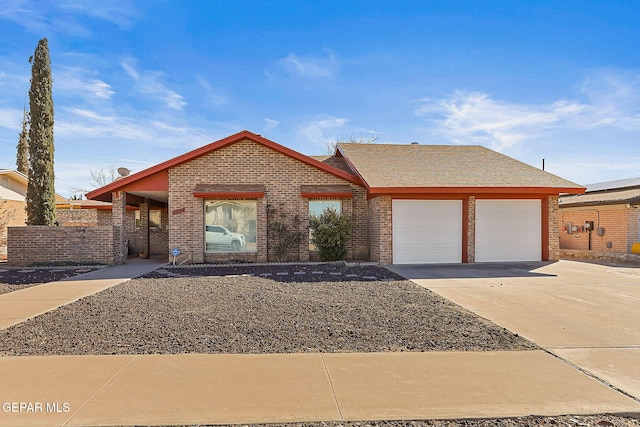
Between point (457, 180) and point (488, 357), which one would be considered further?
point (457, 180)

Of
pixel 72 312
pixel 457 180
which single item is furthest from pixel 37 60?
pixel 457 180

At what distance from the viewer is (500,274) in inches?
425

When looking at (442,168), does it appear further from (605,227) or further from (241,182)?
(605,227)

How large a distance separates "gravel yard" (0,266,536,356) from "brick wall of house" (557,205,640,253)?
480 inches

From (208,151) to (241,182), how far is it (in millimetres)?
1556

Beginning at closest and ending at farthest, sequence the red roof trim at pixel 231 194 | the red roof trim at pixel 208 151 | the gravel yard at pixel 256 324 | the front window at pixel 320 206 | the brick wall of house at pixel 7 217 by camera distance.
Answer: the gravel yard at pixel 256 324
the red roof trim at pixel 231 194
the red roof trim at pixel 208 151
the front window at pixel 320 206
the brick wall of house at pixel 7 217

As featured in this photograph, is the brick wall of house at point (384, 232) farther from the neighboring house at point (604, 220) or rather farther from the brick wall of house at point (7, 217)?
the brick wall of house at point (7, 217)

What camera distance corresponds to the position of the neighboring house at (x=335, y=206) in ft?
43.6

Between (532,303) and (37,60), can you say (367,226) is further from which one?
(37,60)

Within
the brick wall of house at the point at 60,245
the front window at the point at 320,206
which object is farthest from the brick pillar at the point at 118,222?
the front window at the point at 320,206

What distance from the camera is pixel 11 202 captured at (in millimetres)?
20359

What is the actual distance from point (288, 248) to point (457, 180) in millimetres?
6285

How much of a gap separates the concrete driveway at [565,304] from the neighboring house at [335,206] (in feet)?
3.83

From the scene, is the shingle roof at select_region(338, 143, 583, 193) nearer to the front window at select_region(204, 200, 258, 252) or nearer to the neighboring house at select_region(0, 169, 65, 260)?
the front window at select_region(204, 200, 258, 252)
